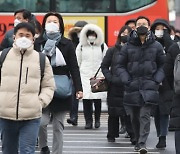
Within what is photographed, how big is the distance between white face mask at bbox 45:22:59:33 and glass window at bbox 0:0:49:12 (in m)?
10.1

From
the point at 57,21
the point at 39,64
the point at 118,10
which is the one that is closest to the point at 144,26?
the point at 57,21

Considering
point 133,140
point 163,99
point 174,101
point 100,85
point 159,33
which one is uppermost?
point 159,33

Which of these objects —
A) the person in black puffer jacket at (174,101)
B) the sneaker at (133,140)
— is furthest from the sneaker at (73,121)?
the person in black puffer jacket at (174,101)

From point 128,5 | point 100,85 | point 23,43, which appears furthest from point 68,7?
point 23,43

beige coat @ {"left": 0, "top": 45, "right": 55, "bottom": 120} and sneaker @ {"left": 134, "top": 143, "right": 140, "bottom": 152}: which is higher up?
beige coat @ {"left": 0, "top": 45, "right": 55, "bottom": 120}

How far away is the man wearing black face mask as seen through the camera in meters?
10.2

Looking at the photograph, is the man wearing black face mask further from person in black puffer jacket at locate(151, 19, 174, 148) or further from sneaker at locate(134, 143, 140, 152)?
person in black puffer jacket at locate(151, 19, 174, 148)

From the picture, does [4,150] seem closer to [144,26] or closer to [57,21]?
[57,21]

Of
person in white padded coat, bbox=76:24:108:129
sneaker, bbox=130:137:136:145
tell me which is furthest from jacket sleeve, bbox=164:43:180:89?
person in white padded coat, bbox=76:24:108:129

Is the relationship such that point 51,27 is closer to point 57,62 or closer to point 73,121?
point 57,62

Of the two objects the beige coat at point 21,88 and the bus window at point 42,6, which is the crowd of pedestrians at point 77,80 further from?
the bus window at point 42,6

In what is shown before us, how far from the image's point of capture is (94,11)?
1892 cm

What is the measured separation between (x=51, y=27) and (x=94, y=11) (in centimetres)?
1002

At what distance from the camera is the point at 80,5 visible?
A: 747 inches
